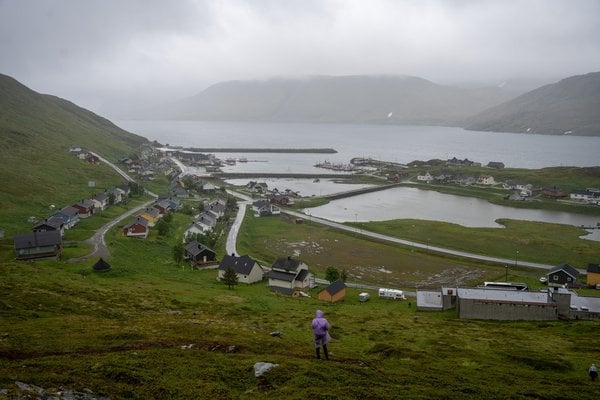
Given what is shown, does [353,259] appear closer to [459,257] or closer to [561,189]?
[459,257]

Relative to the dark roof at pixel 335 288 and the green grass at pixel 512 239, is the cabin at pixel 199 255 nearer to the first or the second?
the dark roof at pixel 335 288

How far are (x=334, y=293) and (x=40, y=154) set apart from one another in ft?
313

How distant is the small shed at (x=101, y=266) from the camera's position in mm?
40344

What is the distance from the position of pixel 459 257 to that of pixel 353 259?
12692 mm

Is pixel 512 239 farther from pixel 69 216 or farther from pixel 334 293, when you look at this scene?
pixel 69 216

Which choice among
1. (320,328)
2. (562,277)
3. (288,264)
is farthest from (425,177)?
(320,328)

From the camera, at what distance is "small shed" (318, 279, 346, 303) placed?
38.8m

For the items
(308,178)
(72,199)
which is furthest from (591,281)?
(308,178)

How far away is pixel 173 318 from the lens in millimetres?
26672

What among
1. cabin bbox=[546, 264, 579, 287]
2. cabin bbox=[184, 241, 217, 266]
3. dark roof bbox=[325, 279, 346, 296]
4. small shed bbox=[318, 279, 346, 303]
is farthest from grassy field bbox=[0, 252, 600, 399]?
cabin bbox=[546, 264, 579, 287]

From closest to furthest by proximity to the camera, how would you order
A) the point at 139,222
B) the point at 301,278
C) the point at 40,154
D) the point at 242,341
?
the point at 242,341
the point at 301,278
the point at 139,222
the point at 40,154

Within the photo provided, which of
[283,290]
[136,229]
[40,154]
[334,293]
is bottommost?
[283,290]

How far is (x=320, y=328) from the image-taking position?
15.1 meters

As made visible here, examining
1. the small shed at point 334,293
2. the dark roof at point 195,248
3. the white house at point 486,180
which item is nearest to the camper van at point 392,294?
the small shed at point 334,293
